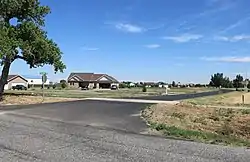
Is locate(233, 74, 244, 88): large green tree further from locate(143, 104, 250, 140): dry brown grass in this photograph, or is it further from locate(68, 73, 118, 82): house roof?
locate(143, 104, 250, 140): dry brown grass

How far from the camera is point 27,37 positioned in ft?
105

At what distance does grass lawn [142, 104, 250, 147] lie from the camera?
1181 centimetres

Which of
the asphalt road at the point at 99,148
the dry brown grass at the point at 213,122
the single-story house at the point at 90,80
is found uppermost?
the single-story house at the point at 90,80

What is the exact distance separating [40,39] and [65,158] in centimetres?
2561

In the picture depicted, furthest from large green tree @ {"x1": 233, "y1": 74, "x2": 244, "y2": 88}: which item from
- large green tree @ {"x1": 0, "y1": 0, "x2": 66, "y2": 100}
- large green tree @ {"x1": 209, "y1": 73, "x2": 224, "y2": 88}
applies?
large green tree @ {"x1": 0, "y1": 0, "x2": 66, "y2": 100}

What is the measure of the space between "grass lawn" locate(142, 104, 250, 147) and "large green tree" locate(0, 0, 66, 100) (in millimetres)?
16357

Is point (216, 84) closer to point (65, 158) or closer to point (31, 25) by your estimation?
point (31, 25)

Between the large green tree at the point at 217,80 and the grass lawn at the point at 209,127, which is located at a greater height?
the large green tree at the point at 217,80

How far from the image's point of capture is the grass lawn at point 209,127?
11812 mm

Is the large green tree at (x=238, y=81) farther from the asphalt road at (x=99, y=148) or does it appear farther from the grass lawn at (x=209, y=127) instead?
the asphalt road at (x=99, y=148)

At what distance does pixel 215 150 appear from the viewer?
9102mm

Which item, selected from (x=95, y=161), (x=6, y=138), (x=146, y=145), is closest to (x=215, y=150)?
(x=146, y=145)

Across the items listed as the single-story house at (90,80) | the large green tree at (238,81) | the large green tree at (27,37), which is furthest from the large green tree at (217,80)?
the large green tree at (27,37)

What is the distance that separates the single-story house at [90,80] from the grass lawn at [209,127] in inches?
3531
